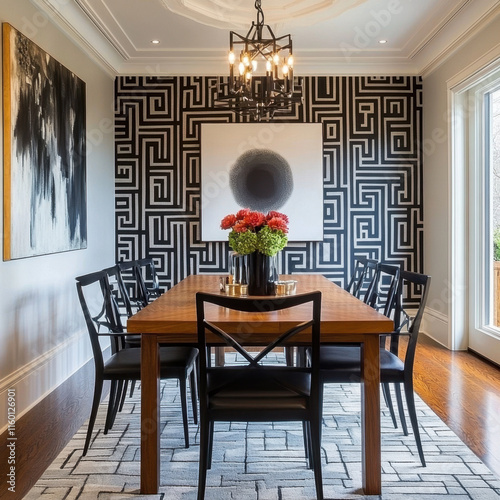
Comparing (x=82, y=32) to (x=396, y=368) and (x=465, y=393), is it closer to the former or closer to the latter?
(x=396, y=368)

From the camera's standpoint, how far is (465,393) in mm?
3152

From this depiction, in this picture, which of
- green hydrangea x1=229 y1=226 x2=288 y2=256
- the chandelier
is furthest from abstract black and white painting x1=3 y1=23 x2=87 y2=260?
green hydrangea x1=229 y1=226 x2=288 y2=256

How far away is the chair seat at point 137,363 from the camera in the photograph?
2.28 m

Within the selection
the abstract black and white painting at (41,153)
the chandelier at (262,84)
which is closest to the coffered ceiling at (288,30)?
the abstract black and white painting at (41,153)

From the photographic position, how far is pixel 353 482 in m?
2.04

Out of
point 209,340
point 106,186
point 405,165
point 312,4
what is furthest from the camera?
point 405,165

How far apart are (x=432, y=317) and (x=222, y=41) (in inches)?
124

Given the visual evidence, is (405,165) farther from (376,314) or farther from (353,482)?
(353,482)

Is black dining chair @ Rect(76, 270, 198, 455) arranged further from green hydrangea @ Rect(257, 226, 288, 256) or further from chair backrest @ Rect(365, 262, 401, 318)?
chair backrest @ Rect(365, 262, 401, 318)

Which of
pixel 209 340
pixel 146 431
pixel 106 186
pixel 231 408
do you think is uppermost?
pixel 106 186

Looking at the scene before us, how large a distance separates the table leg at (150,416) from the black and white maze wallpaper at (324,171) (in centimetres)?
296

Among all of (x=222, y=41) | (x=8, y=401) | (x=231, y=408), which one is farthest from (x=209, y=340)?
(x=222, y=41)

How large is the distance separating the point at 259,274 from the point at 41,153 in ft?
5.42

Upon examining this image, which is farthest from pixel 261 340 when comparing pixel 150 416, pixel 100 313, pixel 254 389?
pixel 100 313
